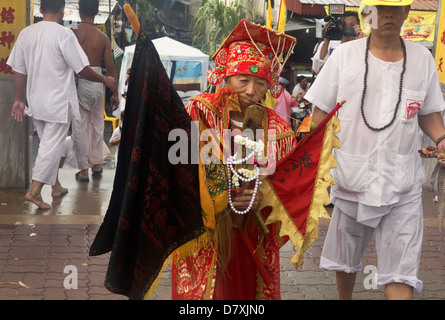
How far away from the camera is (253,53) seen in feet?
13.1

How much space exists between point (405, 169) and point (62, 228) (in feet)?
12.4

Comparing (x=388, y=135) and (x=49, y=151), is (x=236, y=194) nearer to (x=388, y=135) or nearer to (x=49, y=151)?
(x=388, y=135)

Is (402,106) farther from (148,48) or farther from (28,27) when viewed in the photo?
(28,27)

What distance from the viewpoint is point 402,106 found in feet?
13.8

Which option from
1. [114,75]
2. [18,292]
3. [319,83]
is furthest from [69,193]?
[319,83]

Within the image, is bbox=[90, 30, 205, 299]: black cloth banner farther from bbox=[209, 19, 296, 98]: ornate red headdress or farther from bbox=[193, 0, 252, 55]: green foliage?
bbox=[193, 0, 252, 55]: green foliage

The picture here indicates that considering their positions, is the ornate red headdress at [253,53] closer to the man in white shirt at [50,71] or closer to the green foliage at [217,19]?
the man in white shirt at [50,71]

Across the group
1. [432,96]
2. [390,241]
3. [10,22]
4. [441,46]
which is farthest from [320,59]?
[390,241]

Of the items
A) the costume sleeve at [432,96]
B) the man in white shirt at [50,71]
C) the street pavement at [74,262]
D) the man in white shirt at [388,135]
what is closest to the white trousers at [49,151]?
the man in white shirt at [50,71]

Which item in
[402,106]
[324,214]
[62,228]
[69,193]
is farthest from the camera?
[69,193]

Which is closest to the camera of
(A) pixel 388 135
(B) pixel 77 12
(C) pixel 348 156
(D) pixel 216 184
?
(D) pixel 216 184

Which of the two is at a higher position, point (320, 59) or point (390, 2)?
point (390, 2)

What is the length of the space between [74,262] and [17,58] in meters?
2.87

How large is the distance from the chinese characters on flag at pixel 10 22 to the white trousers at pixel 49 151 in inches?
45.8
